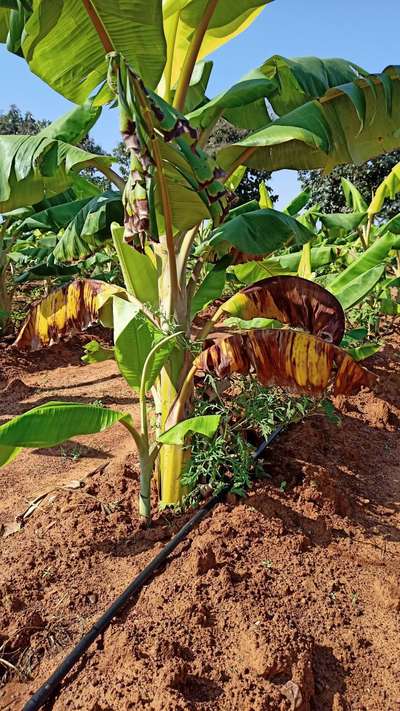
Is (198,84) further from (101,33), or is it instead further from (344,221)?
(344,221)

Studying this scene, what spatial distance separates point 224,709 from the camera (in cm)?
208

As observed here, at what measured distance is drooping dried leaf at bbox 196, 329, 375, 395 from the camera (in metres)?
2.80

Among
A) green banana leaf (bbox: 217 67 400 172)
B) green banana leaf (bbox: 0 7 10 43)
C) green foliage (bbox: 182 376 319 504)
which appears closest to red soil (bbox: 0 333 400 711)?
green foliage (bbox: 182 376 319 504)

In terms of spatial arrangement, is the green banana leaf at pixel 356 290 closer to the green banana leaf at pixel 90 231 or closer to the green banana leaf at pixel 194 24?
the green banana leaf at pixel 90 231

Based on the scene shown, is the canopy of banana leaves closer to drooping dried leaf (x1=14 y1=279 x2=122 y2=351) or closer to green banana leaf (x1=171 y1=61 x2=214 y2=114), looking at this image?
green banana leaf (x1=171 y1=61 x2=214 y2=114)

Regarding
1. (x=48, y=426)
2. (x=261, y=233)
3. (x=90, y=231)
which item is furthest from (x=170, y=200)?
(x=48, y=426)

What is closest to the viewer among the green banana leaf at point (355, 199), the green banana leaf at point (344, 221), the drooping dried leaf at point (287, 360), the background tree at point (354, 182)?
the drooping dried leaf at point (287, 360)

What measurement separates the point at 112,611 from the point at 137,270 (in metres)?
1.87

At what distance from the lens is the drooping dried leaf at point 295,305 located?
3033 millimetres

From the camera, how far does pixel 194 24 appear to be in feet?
10.3

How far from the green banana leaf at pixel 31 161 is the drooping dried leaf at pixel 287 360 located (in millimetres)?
1370

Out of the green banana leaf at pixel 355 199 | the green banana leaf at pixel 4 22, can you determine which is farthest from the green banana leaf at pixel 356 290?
the green banana leaf at pixel 355 199

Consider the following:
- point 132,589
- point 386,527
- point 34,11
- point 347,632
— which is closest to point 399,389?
point 386,527

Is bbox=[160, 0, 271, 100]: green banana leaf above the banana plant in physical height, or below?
above
